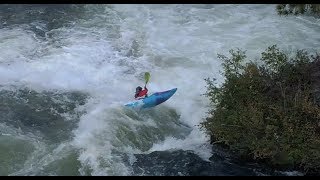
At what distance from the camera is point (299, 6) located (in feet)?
33.5

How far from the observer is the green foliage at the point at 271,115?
8.91 metres

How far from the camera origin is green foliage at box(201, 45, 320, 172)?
8.91 m

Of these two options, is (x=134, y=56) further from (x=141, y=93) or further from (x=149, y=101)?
(x=149, y=101)

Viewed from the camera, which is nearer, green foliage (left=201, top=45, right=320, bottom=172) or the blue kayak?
green foliage (left=201, top=45, right=320, bottom=172)

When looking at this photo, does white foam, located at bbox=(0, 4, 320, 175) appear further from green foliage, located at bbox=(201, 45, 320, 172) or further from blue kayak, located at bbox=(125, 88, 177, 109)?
green foliage, located at bbox=(201, 45, 320, 172)

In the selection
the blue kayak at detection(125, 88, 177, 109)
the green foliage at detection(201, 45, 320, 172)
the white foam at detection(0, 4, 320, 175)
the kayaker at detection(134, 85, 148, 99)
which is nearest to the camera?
the green foliage at detection(201, 45, 320, 172)

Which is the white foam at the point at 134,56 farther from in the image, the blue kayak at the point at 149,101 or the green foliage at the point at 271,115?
the green foliage at the point at 271,115

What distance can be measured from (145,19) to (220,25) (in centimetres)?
291

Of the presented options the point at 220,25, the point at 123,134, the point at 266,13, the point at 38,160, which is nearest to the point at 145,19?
the point at 220,25

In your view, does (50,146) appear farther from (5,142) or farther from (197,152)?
(197,152)

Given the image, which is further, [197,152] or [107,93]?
[107,93]

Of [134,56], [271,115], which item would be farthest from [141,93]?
[271,115]

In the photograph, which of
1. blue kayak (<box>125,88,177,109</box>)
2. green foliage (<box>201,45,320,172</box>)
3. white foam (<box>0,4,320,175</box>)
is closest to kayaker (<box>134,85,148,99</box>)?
blue kayak (<box>125,88,177,109</box>)

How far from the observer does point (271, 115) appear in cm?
933
